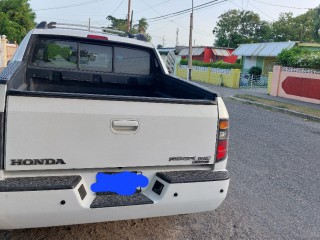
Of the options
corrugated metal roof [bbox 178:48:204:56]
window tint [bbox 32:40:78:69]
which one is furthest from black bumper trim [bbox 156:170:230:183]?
corrugated metal roof [bbox 178:48:204:56]


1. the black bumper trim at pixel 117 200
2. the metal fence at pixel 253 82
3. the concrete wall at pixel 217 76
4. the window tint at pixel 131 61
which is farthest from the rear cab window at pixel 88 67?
the metal fence at pixel 253 82

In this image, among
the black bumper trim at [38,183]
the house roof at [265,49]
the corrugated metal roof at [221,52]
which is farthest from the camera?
the corrugated metal roof at [221,52]

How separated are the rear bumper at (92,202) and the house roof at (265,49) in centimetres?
2773

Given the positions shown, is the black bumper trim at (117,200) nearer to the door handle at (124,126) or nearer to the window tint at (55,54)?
the door handle at (124,126)

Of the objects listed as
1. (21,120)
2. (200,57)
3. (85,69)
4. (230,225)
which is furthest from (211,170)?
(200,57)

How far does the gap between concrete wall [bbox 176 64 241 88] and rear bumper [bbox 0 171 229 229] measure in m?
21.8

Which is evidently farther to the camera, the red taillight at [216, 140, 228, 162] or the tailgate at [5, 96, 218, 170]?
the red taillight at [216, 140, 228, 162]

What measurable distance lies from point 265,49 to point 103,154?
30.5m

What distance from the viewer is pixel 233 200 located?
3965mm

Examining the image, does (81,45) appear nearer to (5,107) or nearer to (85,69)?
(85,69)

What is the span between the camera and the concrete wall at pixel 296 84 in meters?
14.8

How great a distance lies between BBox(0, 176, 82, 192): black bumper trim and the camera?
7.21ft

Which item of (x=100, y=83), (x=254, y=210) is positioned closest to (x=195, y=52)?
A: (x=100, y=83)

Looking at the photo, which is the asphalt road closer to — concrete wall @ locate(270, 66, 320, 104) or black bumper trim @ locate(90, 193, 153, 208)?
black bumper trim @ locate(90, 193, 153, 208)
